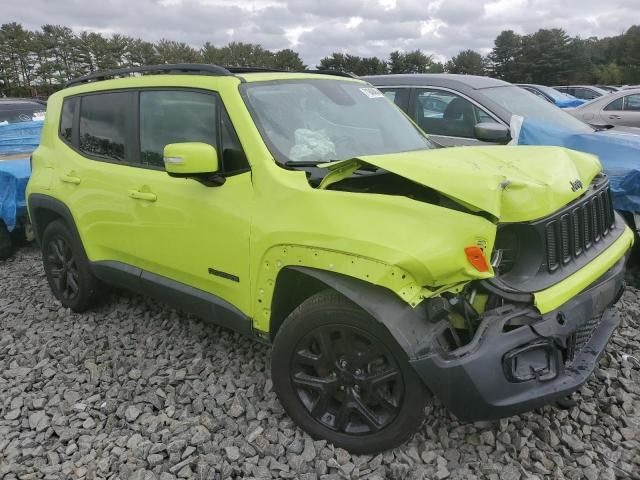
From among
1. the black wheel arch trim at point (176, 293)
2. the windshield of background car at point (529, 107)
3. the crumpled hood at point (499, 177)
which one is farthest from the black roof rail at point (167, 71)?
the windshield of background car at point (529, 107)

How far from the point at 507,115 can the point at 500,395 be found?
13.2 ft

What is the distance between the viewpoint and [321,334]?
2.52m

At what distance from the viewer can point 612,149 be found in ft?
15.2

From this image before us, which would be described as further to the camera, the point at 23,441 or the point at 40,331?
the point at 40,331

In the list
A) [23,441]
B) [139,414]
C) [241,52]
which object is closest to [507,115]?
→ [139,414]

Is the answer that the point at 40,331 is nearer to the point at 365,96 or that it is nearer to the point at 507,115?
the point at 365,96

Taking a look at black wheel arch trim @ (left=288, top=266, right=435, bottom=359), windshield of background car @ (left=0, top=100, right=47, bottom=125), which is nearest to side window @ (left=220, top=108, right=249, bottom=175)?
black wheel arch trim @ (left=288, top=266, right=435, bottom=359)

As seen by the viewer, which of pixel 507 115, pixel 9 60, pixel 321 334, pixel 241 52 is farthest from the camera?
pixel 241 52

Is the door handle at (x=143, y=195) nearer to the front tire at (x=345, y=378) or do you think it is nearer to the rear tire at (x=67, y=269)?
the rear tire at (x=67, y=269)

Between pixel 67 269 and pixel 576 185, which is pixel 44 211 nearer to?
pixel 67 269

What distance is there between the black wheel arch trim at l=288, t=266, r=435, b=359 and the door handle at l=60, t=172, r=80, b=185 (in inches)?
97.3

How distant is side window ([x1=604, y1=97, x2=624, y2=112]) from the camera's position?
10562mm

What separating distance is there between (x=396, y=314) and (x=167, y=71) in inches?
91.0

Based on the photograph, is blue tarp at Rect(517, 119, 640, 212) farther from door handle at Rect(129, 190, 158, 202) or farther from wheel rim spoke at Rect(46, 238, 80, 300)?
wheel rim spoke at Rect(46, 238, 80, 300)
